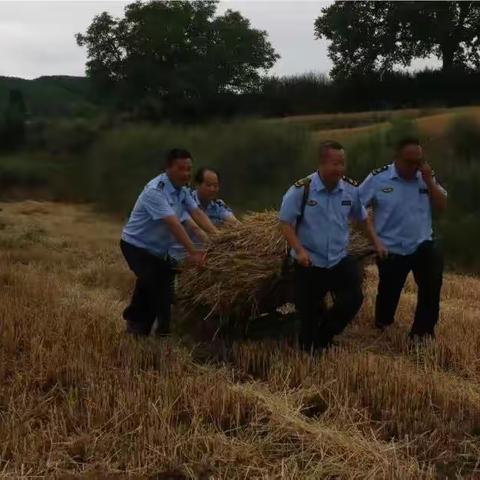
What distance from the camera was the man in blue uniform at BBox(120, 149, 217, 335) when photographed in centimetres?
583

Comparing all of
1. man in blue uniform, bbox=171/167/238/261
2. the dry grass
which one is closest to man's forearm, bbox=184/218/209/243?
man in blue uniform, bbox=171/167/238/261

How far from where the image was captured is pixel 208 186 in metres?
6.35

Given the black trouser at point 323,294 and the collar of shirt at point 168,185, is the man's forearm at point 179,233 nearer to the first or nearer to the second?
the collar of shirt at point 168,185

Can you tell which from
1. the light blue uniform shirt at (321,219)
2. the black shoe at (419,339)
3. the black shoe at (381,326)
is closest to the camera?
the light blue uniform shirt at (321,219)

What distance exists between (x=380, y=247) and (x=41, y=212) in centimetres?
1510

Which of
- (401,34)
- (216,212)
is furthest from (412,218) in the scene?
(401,34)

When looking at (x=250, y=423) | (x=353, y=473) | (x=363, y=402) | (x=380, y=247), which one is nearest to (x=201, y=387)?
(x=250, y=423)

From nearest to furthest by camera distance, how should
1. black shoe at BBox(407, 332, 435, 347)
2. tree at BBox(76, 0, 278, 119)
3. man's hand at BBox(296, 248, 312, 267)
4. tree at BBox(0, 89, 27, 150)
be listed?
man's hand at BBox(296, 248, 312, 267) → black shoe at BBox(407, 332, 435, 347) → tree at BBox(0, 89, 27, 150) → tree at BBox(76, 0, 278, 119)

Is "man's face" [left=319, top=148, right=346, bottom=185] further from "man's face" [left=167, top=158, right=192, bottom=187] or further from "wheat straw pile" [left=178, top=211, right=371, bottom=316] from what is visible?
"man's face" [left=167, top=158, right=192, bottom=187]

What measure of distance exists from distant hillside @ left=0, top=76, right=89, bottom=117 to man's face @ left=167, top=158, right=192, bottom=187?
14.8 metres

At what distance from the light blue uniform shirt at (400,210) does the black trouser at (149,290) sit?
1.68 m

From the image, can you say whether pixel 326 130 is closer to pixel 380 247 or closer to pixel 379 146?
pixel 379 146

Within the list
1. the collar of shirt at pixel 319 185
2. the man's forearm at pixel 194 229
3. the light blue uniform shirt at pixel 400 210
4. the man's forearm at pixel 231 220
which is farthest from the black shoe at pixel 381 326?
the man's forearm at pixel 194 229

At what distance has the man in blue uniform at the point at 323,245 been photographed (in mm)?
5387
